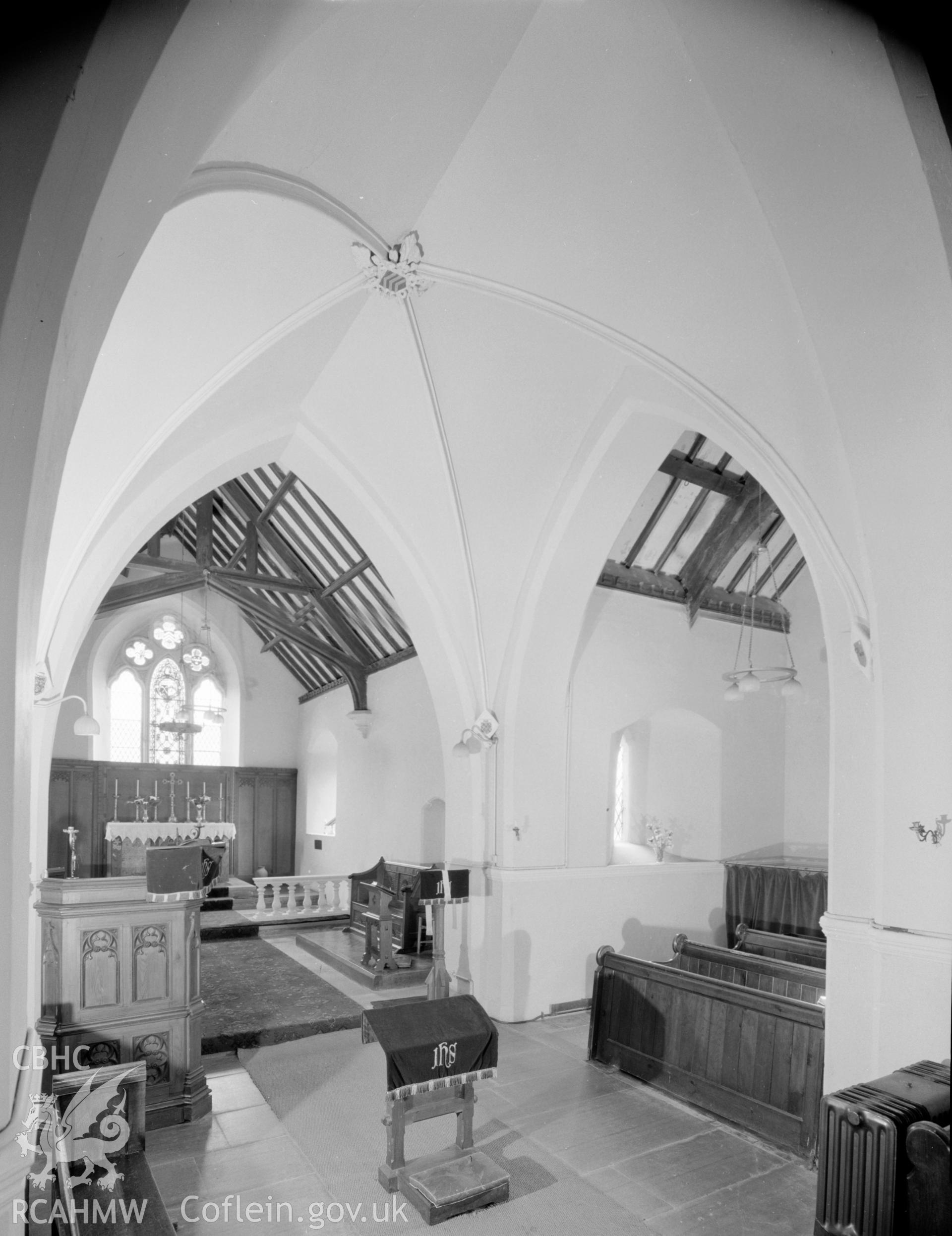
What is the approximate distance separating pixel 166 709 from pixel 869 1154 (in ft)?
56.7

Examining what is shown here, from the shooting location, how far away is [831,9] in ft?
5.30

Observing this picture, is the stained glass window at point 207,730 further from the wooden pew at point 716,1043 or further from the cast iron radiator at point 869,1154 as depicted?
the cast iron radiator at point 869,1154

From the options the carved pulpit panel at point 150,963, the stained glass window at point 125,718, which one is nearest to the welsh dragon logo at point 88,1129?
the carved pulpit panel at point 150,963

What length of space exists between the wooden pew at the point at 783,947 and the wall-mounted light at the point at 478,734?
10.6 ft

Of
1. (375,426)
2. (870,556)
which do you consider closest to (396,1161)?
(870,556)

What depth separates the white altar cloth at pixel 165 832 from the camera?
17.0m

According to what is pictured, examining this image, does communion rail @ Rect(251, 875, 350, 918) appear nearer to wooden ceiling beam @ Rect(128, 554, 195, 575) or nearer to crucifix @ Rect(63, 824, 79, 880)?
crucifix @ Rect(63, 824, 79, 880)

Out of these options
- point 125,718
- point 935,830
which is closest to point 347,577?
point 125,718

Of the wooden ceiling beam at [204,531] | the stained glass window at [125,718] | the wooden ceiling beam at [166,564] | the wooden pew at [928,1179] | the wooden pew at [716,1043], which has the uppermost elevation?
the wooden ceiling beam at [204,531]

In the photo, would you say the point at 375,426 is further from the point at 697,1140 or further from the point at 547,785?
the point at 697,1140

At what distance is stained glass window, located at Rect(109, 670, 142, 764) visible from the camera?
59.3 ft

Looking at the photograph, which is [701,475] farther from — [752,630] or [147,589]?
[147,589]

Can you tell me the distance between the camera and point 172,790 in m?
18.2

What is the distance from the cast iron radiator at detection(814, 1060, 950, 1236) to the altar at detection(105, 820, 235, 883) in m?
14.7
